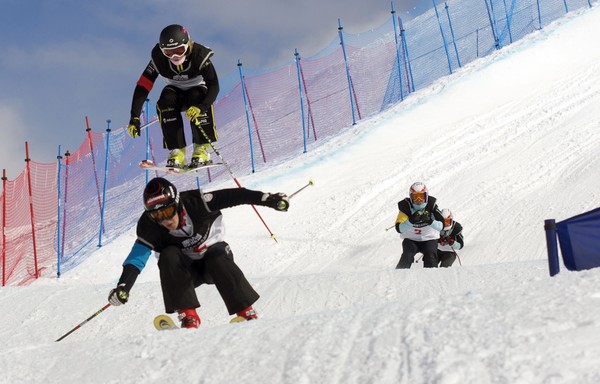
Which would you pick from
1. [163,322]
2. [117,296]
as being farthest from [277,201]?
[117,296]

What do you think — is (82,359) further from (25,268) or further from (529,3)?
(529,3)

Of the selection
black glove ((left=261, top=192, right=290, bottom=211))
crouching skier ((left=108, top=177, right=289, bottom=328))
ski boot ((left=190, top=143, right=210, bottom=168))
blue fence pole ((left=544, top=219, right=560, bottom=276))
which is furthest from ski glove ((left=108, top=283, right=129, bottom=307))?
ski boot ((left=190, top=143, right=210, bottom=168))

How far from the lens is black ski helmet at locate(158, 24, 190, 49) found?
6480 mm

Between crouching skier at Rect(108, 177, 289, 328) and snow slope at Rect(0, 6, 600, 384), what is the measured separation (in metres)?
0.63

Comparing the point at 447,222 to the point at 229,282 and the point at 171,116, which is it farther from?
the point at 229,282

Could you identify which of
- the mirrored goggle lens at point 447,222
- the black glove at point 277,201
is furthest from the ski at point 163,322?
the mirrored goggle lens at point 447,222

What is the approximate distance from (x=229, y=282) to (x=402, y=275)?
7.11 feet

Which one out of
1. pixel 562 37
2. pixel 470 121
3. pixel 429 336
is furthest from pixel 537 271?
pixel 562 37

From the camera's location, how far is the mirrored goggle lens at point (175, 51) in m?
6.55

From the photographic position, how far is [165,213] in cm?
421

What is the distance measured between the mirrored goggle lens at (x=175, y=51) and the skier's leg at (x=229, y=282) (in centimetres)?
286

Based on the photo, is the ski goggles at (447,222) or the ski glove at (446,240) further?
the ski glove at (446,240)

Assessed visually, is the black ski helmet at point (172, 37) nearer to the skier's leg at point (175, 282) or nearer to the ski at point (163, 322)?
the skier's leg at point (175, 282)

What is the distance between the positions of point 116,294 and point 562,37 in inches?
547
